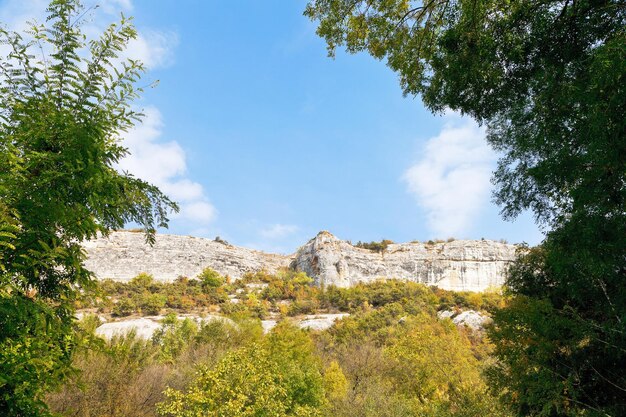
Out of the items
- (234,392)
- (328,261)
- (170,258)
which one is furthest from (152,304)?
(234,392)

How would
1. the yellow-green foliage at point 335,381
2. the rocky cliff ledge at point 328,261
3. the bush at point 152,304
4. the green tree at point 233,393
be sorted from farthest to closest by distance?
the rocky cliff ledge at point 328,261, the bush at point 152,304, the yellow-green foliage at point 335,381, the green tree at point 233,393

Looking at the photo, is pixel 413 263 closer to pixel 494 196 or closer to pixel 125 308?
pixel 125 308

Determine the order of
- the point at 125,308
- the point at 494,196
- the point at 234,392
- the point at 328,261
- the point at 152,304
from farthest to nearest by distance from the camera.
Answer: the point at 328,261 → the point at 152,304 → the point at 125,308 → the point at 234,392 → the point at 494,196

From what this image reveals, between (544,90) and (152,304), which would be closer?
(544,90)

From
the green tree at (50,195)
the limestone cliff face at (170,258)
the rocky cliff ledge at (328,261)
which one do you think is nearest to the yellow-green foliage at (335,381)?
the green tree at (50,195)

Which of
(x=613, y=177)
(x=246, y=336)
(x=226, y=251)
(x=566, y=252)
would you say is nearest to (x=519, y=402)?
(x=566, y=252)

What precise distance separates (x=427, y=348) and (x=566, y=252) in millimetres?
17587

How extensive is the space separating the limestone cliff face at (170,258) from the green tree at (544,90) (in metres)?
68.0

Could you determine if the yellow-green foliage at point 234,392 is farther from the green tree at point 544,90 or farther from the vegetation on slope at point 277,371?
the green tree at point 544,90

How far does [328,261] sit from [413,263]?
17732 millimetres

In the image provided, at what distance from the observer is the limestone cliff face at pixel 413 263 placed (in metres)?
71.8

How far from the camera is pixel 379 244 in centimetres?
8562

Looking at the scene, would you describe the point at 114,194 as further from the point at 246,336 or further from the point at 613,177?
the point at 246,336

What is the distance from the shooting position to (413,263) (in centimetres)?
7731
